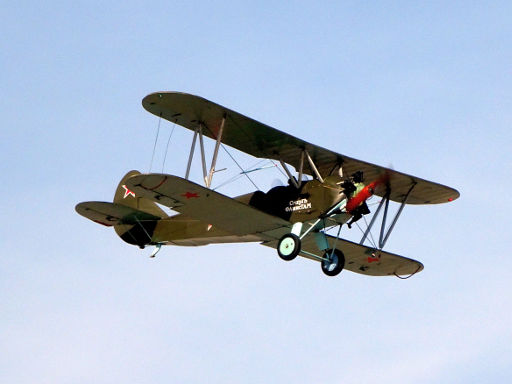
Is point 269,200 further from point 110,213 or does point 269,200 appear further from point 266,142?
point 110,213

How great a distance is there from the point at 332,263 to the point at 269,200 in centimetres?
200

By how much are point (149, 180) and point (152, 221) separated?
13.6 feet

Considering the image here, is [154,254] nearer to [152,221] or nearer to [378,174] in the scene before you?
[152,221]

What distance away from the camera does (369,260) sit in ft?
82.2

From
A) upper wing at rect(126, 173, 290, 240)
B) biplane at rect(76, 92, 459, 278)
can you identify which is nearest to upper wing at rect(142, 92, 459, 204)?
biplane at rect(76, 92, 459, 278)

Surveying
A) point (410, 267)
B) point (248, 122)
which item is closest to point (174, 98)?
point (248, 122)

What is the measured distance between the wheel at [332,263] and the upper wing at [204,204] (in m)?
1.49

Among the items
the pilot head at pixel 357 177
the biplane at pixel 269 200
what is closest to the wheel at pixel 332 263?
the biplane at pixel 269 200

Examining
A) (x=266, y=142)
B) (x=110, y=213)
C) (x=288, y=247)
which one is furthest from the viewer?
(x=110, y=213)

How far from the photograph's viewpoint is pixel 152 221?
80.6 ft

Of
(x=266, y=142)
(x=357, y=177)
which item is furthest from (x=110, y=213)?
(x=357, y=177)

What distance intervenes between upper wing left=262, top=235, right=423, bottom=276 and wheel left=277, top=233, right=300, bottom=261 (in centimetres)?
138

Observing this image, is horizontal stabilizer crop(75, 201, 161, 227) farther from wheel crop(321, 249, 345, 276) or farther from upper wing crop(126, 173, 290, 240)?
wheel crop(321, 249, 345, 276)

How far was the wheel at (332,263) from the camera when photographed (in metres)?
23.3
